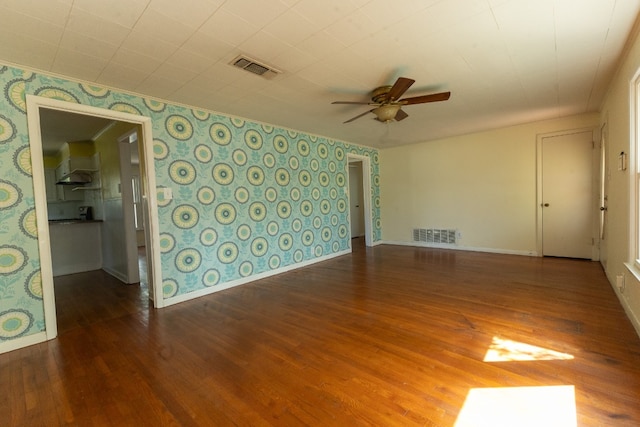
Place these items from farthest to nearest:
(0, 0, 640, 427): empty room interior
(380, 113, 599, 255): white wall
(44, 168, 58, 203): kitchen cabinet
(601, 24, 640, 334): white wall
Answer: (44, 168, 58, 203): kitchen cabinet, (380, 113, 599, 255): white wall, (601, 24, 640, 334): white wall, (0, 0, 640, 427): empty room interior

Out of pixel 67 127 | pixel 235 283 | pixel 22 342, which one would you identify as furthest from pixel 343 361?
pixel 67 127

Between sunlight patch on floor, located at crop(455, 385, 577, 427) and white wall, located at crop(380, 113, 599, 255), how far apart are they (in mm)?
4126

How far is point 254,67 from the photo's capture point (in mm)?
2467

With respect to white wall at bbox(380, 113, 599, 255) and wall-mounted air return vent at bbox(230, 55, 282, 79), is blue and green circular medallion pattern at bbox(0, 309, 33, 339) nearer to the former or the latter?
wall-mounted air return vent at bbox(230, 55, 282, 79)

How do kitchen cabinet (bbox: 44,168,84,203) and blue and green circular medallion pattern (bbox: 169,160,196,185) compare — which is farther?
kitchen cabinet (bbox: 44,168,84,203)

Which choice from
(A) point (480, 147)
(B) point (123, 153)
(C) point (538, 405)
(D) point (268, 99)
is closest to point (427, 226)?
(A) point (480, 147)

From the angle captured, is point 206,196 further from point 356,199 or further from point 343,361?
point 356,199

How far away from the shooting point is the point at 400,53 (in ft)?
7.56

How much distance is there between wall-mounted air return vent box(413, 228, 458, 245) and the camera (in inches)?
228

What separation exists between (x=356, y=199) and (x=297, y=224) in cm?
388

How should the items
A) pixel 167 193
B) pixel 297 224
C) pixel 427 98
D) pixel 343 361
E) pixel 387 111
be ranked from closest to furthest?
pixel 343 361 < pixel 427 98 < pixel 387 111 < pixel 167 193 < pixel 297 224

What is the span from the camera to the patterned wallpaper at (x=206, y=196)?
7.59 ft

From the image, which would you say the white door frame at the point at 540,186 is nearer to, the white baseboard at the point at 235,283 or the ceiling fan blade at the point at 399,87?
the ceiling fan blade at the point at 399,87

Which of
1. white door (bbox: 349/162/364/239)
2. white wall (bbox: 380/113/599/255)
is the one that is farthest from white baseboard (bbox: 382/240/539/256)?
white door (bbox: 349/162/364/239)
